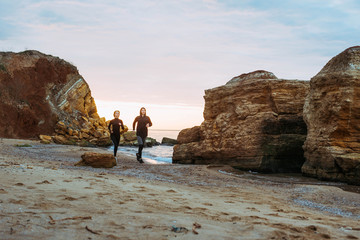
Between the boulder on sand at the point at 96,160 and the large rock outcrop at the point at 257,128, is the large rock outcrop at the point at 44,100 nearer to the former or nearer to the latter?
the large rock outcrop at the point at 257,128

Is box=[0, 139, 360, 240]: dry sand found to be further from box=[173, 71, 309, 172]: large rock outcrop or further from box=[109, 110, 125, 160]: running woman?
box=[173, 71, 309, 172]: large rock outcrop

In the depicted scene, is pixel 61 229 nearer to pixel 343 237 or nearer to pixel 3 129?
pixel 343 237

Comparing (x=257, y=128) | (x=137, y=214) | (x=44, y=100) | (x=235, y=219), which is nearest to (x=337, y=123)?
(x=257, y=128)

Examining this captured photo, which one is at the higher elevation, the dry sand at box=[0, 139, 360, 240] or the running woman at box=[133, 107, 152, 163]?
the running woman at box=[133, 107, 152, 163]

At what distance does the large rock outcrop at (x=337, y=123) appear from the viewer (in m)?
10.9

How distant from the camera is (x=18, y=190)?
469cm

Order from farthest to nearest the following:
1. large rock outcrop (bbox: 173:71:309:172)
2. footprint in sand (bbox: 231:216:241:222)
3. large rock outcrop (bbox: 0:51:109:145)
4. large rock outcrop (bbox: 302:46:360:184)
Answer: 1. large rock outcrop (bbox: 0:51:109:145)
2. large rock outcrop (bbox: 173:71:309:172)
3. large rock outcrop (bbox: 302:46:360:184)
4. footprint in sand (bbox: 231:216:241:222)

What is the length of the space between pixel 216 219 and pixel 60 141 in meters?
24.2

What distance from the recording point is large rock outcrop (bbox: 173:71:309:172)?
1397cm

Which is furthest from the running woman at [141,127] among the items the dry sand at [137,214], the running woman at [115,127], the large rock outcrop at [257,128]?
the dry sand at [137,214]

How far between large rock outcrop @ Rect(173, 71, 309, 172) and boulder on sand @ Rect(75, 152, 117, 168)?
616 cm

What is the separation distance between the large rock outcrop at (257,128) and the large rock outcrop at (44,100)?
63.6 ft

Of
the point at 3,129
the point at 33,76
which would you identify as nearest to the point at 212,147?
the point at 3,129

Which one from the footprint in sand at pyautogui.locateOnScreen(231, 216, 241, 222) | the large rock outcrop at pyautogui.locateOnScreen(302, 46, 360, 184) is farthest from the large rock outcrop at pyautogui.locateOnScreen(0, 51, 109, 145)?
the footprint in sand at pyautogui.locateOnScreen(231, 216, 241, 222)
